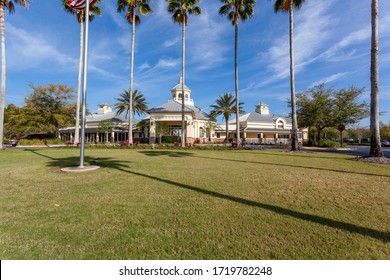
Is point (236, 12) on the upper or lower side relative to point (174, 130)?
upper

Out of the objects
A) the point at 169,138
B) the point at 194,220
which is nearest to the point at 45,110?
the point at 169,138

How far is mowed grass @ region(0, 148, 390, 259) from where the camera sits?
2.71m

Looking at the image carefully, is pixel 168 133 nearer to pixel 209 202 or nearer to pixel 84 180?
pixel 84 180

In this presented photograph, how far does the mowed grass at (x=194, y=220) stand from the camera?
271 cm

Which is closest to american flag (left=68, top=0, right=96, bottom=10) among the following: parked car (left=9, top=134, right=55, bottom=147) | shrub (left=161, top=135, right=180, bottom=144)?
parked car (left=9, top=134, right=55, bottom=147)

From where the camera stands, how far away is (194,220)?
11.9ft

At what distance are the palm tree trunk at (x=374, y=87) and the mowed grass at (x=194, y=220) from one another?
24.2ft

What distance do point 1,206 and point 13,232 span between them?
170 centimetres

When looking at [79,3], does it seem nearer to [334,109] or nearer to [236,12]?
[236,12]

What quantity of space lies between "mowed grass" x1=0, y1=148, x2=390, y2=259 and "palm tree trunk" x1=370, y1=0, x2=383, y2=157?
290 inches

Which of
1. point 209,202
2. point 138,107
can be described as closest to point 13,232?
point 209,202

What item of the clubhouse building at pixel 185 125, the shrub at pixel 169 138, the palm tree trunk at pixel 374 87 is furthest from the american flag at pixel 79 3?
the shrub at pixel 169 138

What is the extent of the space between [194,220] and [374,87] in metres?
14.0

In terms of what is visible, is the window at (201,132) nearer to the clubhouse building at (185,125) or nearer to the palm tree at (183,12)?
the clubhouse building at (185,125)
